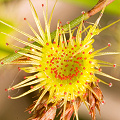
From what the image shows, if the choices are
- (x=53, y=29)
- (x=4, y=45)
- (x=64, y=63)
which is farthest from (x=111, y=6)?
(x=4, y=45)

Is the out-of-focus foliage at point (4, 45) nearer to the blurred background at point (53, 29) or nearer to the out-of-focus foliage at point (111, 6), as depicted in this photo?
the blurred background at point (53, 29)

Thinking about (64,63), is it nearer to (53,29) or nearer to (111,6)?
(53,29)

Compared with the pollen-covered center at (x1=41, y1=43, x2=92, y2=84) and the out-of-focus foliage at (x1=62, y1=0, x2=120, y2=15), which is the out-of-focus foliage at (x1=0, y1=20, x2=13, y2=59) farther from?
the out-of-focus foliage at (x1=62, y1=0, x2=120, y2=15)

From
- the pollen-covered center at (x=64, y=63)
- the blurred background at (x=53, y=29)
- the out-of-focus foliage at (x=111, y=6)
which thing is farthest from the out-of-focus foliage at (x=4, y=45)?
the out-of-focus foliage at (x=111, y=6)

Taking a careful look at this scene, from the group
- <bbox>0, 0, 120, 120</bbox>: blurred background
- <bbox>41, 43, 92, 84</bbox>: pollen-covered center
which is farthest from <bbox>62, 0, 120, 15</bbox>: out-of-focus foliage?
<bbox>41, 43, 92, 84</bbox>: pollen-covered center

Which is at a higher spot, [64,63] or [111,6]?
[111,6]

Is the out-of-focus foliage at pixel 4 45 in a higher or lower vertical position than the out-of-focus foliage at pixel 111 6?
lower
